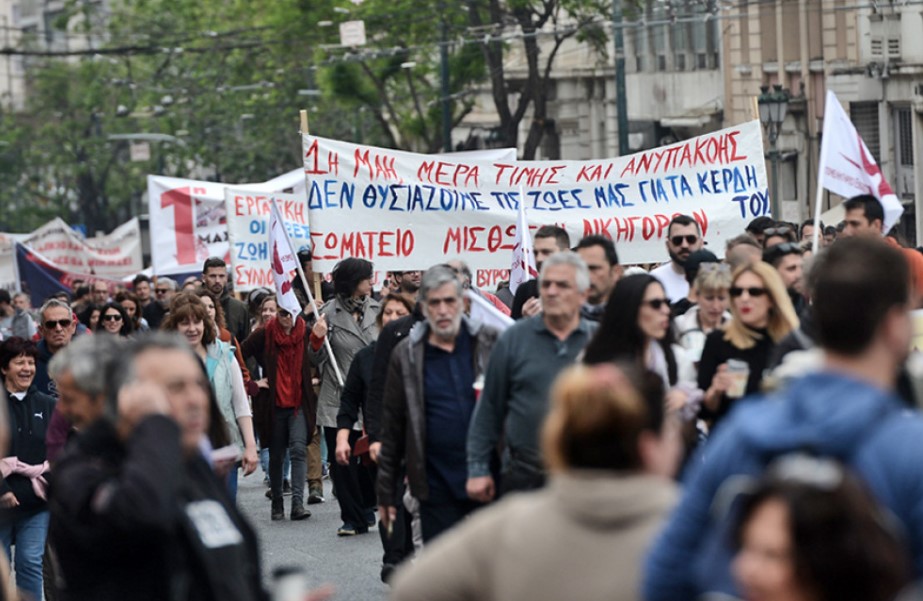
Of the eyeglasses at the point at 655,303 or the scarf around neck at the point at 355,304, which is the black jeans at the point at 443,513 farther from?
the scarf around neck at the point at 355,304

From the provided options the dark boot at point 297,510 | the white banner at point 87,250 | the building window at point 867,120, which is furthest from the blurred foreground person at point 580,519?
the building window at point 867,120

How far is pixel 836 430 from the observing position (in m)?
3.84

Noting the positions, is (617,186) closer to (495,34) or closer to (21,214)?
(495,34)

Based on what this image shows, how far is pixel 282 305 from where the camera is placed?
14.8m

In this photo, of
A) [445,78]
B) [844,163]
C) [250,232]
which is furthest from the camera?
[445,78]

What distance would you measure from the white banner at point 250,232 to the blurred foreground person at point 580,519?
16689 millimetres

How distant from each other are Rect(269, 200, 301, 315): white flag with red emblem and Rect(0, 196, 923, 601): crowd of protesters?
4.50 m

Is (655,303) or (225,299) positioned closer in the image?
(655,303)

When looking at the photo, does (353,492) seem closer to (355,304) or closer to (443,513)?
(355,304)

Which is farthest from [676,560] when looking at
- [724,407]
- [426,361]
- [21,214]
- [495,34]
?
[21,214]

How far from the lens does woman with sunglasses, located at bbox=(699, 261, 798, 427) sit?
7434mm

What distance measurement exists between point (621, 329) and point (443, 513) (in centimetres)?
163

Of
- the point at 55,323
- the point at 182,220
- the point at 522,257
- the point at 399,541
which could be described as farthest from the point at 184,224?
the point at 399,541

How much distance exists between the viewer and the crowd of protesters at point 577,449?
3.83 meters
